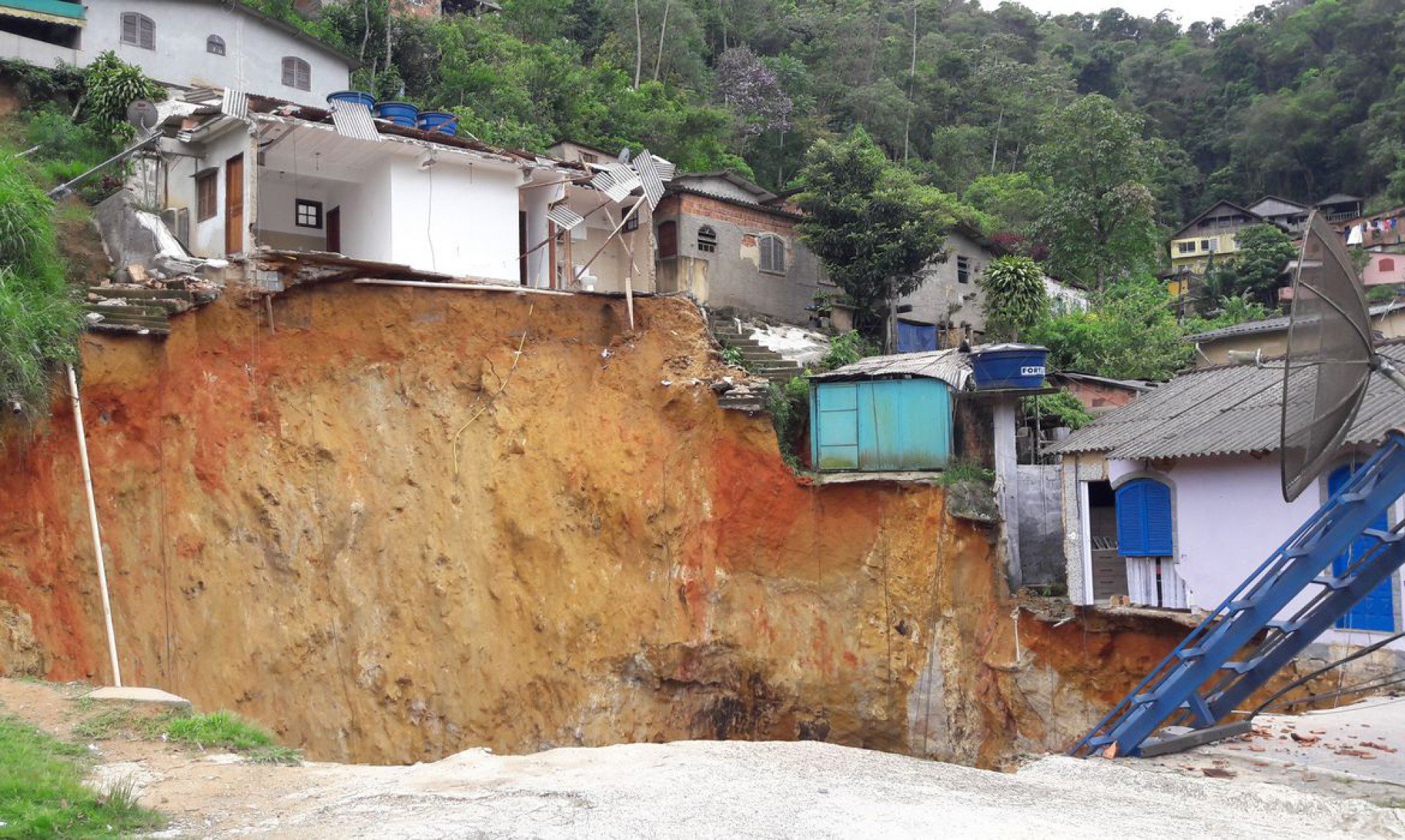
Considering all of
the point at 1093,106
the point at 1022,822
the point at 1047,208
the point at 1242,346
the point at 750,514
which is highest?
the point at 1093,106

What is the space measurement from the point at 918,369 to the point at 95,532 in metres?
13.7

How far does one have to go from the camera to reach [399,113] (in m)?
21.1

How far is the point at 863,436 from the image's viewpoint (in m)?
20.1

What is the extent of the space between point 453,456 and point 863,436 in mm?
7549

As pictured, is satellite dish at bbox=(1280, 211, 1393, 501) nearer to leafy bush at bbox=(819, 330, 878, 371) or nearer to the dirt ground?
the dirt ground

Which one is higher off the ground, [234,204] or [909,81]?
[909,81]

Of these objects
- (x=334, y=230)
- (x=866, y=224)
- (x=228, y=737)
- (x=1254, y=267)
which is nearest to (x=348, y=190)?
(x=334, y=230)

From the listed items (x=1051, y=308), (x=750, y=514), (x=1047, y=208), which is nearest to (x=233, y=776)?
(x=750, y=514)

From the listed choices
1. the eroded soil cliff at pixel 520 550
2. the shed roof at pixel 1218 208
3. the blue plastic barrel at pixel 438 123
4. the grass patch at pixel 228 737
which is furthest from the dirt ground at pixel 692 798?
the shed roof at pixel 1218 208

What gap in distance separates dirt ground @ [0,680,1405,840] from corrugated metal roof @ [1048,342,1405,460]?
25.8ft

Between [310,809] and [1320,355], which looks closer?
[310,809]

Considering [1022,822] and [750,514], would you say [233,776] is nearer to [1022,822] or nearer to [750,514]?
[1022,822]

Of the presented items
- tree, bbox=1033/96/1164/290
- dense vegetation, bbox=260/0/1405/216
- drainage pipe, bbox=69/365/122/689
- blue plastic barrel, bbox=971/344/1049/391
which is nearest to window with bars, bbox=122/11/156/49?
dense vegetation, bbox=260/0/1405/216

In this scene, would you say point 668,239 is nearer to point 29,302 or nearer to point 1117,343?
point 1117,343
